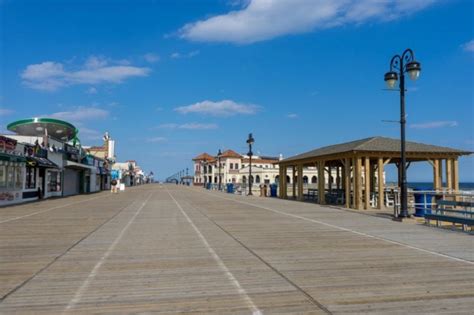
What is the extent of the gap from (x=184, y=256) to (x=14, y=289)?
3.31 m

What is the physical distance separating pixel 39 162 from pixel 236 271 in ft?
84.9

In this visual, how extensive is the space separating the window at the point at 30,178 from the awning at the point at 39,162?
0.90 meters

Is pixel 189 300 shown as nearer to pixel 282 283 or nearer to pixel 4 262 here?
pixel 282 283

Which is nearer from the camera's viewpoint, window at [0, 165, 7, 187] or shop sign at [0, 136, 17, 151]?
shop sign at [0, 136, 17, 151]

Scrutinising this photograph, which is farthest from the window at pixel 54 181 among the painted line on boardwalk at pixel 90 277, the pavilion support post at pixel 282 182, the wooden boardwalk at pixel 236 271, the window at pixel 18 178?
the painted line on boardwalk at pixel 90 277

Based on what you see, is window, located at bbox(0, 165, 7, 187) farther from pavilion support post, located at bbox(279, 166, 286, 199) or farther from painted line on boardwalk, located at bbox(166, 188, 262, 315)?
pavilion support post, located at bbox(279, 166, 286, 199)

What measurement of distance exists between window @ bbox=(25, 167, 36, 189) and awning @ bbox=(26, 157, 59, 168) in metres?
0.90

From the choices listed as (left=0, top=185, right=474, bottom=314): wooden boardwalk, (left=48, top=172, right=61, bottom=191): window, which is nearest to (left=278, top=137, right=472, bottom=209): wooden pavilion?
(left=0, top=185, right=474, bottom=314): wooden boardwalk

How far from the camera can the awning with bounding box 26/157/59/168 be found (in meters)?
27.8

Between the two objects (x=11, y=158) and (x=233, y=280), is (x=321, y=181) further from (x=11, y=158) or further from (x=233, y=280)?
(x=233, y=280)

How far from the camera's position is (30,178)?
30.1 metres

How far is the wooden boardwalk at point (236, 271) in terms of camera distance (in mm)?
5281

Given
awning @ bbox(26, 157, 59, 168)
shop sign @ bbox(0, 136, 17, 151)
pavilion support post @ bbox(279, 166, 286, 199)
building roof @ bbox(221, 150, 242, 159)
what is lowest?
pavilion support post @ bbox(279, 166, 286, 199)

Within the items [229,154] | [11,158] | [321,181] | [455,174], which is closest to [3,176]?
[11,158]
